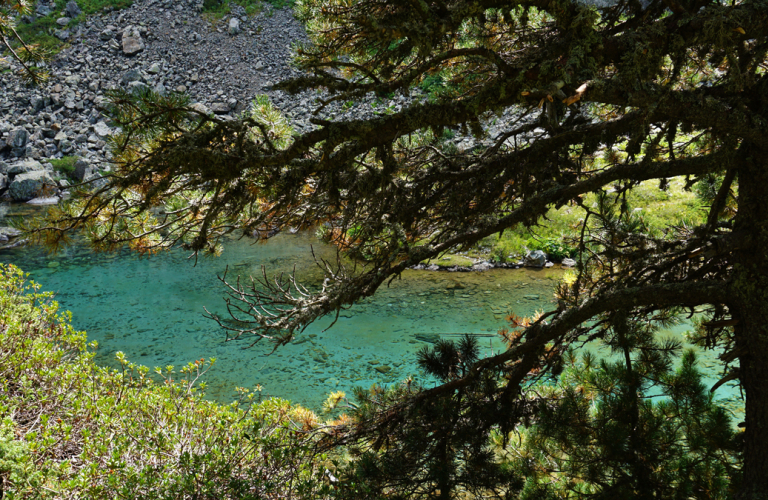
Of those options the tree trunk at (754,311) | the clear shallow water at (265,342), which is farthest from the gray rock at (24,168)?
the tree trunk at (754,311)

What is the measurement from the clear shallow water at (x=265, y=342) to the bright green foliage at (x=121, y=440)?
2407mm

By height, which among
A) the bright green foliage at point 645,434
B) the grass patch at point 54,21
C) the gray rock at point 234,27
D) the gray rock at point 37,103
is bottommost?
the bright green foliage at point 645,434

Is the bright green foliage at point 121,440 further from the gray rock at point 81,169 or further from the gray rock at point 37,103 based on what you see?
the gray rock at point 37,103

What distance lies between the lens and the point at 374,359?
6629mm

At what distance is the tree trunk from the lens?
1983mm

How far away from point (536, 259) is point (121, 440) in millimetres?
8695

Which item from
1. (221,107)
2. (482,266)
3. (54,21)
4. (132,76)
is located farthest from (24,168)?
(482,266)

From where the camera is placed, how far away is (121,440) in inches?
111

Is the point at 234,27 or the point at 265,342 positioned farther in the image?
the point at 234,27

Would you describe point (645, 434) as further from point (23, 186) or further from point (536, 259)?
point (23, 186)

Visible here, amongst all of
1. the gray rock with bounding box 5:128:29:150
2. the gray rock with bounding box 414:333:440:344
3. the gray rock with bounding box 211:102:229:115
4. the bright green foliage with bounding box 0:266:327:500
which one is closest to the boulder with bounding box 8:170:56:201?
the gray rock with bounding box 5:128:29:150

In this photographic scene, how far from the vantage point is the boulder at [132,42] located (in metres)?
22.9

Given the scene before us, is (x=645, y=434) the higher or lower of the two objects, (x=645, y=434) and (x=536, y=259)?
the lower

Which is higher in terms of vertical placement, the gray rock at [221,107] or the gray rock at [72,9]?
the gray rock at [72,9]
